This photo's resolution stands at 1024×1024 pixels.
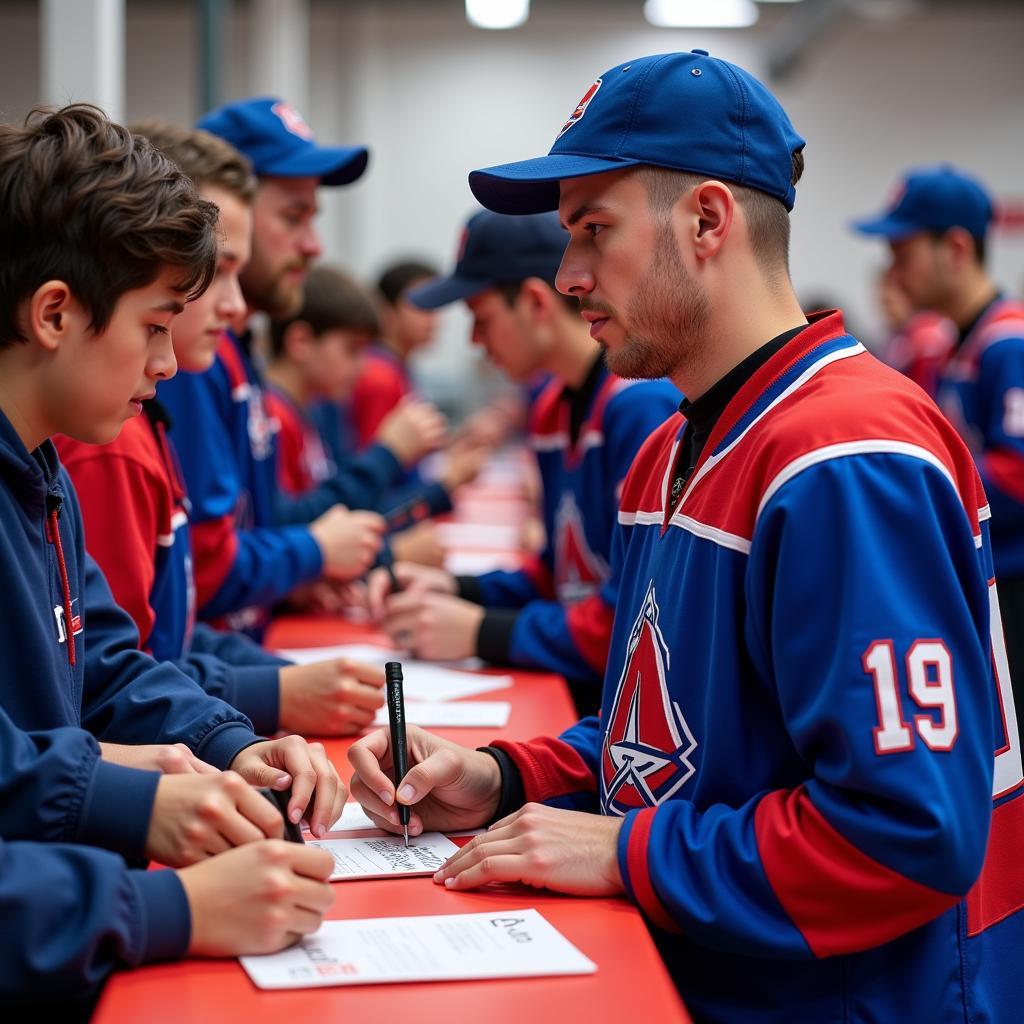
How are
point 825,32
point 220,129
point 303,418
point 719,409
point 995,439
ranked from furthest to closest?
point 825,32
point 303,418
point 995,439
point 220,129
point 719,409

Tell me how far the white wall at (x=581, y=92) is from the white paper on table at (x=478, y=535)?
548 cm

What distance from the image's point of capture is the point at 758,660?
45.5 inches

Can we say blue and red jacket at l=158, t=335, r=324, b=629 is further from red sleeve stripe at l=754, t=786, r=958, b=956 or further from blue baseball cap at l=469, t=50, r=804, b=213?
red sleeve stripe at l=754, t=786, r=958, b=956

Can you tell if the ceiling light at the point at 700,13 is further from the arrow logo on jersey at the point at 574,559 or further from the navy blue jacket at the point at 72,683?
the navy blue jacket at the point at 72,683

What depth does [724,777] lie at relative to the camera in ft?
3.90

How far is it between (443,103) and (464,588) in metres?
7.74

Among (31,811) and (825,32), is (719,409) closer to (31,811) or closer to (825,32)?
(31,811)

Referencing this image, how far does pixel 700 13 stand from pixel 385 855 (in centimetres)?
909

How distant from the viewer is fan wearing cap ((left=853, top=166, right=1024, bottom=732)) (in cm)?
338

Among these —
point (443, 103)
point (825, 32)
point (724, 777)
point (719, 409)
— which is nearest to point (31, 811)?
point (724, 777)

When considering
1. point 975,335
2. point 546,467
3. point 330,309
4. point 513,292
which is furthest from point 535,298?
point 975,335

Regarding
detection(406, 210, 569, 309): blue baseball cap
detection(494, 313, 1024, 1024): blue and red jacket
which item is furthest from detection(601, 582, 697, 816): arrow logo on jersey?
detection(406, 210, 569, 309): blue baseball cap

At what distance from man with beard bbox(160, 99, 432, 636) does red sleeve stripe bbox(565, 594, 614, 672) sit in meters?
0.59

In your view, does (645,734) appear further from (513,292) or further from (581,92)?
(581,92)
